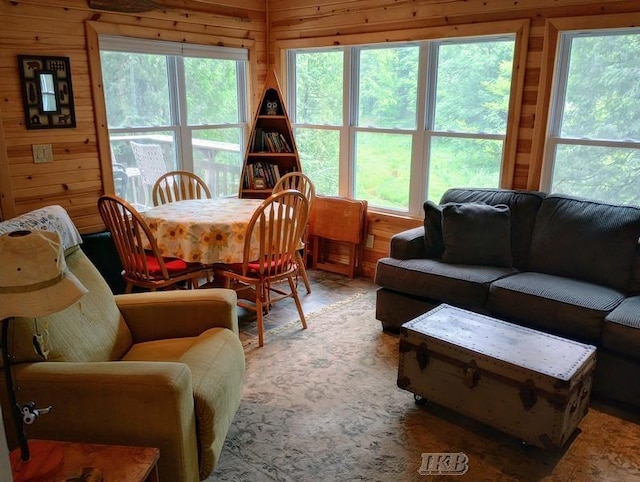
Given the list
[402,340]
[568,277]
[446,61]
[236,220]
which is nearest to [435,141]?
[446,61]

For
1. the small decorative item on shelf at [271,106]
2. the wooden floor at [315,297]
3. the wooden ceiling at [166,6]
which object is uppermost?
the wooden ceiling at [166,6]

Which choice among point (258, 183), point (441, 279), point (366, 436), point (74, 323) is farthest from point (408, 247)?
point (74, 323)

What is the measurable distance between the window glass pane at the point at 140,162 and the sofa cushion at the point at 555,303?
279cm

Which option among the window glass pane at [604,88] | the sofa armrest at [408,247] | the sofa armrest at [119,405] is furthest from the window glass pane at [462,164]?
the sofa armrest at [119,405]

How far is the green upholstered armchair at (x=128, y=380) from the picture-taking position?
1640mm

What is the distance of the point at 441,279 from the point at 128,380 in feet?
6.53

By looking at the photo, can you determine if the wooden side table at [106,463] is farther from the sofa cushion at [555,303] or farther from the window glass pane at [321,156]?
the window glass pane at [321,156]

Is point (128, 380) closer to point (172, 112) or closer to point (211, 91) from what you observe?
point (172, 112)

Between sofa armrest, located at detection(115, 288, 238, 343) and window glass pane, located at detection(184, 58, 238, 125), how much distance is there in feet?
8.08

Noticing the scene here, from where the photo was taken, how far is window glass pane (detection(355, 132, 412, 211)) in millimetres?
4289

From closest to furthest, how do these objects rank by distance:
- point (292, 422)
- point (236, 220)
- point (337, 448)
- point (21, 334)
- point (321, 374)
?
point (21, 334) < point (337, 448) < point (292, 422) < point (321, 374) < point (236, 220)

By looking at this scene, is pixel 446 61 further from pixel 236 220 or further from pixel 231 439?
pixel 231 439

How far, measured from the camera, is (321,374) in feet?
9.49

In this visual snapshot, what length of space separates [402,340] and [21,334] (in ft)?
5.37
